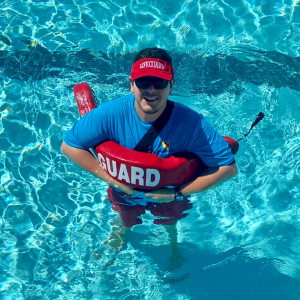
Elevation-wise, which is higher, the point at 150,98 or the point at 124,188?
the point at 150,98

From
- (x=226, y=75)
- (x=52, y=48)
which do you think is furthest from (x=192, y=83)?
(x=52, y=48)

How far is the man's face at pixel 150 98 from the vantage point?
3.13 m

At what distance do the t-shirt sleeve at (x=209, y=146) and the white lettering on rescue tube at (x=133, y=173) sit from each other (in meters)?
0.41

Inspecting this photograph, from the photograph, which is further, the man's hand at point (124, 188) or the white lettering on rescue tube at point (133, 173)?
the man's hand at point (124, 188)

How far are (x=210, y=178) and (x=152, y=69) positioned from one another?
44.3 inches

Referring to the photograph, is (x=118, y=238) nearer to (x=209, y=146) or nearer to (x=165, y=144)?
(x=165, y=144)

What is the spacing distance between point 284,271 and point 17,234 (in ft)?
10.5

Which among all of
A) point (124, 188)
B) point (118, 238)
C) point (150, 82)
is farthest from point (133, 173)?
point (118, 238)

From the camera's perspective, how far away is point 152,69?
310 centimetres

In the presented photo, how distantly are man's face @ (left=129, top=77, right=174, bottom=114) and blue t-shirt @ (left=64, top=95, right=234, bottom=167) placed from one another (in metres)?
0.19

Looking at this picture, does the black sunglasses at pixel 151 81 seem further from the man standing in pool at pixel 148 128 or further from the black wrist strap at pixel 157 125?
the black wrist strap at pixel 157 125

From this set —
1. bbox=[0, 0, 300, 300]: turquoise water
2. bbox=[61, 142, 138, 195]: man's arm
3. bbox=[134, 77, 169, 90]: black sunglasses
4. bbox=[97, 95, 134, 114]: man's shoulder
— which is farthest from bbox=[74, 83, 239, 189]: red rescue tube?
bbox=[0, 0, 300, 300]: turquoise water

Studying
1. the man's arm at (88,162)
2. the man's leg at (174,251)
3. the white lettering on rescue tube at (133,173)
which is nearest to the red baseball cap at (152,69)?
the white lettering on rescue tube at (133,173)

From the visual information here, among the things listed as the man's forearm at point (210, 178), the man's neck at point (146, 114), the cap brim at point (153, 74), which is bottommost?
the man's forearm at point (210, 178)
